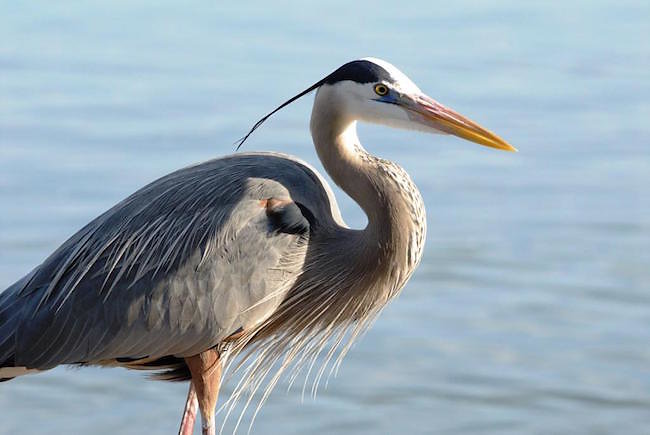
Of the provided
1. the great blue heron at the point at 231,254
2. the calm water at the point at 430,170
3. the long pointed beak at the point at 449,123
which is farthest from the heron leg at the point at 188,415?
the long pointed beak at the point at 449,123

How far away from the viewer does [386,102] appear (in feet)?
17.6

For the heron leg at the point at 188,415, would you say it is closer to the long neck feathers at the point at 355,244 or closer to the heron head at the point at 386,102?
the long neck feathers at the point at 355,244

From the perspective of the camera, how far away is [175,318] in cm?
541

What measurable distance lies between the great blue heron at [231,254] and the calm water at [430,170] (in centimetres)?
133

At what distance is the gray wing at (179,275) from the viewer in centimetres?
541

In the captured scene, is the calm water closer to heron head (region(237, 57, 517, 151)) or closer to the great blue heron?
the great blue heron

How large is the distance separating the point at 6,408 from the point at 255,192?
2.21 m

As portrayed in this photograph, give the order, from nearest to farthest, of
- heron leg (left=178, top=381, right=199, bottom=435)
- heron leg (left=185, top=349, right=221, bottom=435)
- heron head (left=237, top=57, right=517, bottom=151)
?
1. heron head (left=237, top=57, right=517, bottom=151)
2. heron leg (left=185, top=349, right=221, bottom=435)
3. heron leg (left=178, top=381, right=199, bottom=435)

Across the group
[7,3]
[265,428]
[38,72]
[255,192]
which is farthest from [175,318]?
[7,3]

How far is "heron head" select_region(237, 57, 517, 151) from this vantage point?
17.5ft

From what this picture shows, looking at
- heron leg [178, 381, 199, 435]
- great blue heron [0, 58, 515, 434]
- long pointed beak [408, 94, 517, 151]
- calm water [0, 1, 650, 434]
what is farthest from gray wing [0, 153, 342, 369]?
calm water [0, 1, 650, 434]

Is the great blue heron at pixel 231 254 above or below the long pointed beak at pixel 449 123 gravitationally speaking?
below

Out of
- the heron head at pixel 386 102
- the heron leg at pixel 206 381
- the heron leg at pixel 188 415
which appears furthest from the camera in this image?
the heron leg at pixel 188 415

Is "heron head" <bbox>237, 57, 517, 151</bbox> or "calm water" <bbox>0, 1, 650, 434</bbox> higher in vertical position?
"heron head" <bbox>237, 57, 517, 151</bbox>
